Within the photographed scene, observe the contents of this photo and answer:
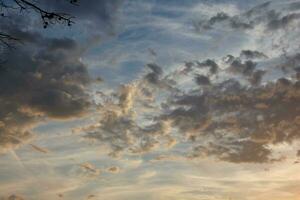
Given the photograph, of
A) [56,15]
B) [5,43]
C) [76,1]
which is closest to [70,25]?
[56,15]

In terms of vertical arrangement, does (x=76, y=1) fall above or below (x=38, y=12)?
Result: above

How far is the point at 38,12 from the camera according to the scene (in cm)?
1295

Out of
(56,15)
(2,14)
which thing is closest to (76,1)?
(56,15)

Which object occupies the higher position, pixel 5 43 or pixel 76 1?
pixel 76 1

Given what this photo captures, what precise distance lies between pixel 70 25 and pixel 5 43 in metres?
2.31

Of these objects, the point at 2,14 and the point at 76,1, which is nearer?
the point at 2,14

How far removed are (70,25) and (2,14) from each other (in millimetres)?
2207

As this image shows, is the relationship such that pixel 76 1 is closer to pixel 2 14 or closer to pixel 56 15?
pixel 56 15

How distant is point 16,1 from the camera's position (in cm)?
1273

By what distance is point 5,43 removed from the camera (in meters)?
13.3

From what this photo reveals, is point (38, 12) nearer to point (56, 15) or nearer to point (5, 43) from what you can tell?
point (56, 15)

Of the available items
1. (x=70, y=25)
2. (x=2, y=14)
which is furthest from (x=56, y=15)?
(x=2, y=14)

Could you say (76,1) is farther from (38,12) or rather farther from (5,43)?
(5,43)

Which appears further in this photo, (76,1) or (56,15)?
(76,1)
